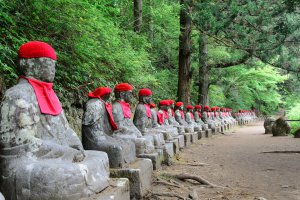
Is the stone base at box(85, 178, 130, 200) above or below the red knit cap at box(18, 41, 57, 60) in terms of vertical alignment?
below

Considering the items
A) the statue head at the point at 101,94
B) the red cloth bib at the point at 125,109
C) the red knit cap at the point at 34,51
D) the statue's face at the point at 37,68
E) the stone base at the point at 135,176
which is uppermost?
the red knit cap at the point at 34,51

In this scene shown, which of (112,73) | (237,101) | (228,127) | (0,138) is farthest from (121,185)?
(237,101)

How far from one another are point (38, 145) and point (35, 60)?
0.85m

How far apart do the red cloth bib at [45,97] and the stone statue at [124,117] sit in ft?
7.69

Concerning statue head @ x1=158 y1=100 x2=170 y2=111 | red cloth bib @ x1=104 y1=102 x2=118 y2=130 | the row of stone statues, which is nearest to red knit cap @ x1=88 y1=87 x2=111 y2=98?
red cloth bib @ x1=104 y1=102 x2=118 y2=130

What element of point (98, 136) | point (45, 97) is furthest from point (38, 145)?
point (98, 136)

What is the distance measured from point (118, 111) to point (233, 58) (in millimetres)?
15445

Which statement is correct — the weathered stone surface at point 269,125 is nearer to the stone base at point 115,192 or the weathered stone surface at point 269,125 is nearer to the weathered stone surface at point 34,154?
the stone base at point 115,192

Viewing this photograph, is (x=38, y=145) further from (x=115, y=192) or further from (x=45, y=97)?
(x=115, y=192)

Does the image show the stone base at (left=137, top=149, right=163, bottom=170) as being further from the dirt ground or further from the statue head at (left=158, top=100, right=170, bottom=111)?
the statue head at (left=158, top=100, right=170, bottom=111)

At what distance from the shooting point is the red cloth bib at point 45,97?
3422mm

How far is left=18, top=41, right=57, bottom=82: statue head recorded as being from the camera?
3.43 m

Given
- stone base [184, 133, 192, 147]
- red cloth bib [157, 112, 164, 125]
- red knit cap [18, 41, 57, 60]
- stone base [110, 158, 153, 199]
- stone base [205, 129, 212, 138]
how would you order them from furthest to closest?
stone base [205, 129, 212, 138] → stone base [184, 133, 192, 147] → red cloth bib [157, 112, 164, 125] → stone base [110, 158, 153, 199] → red knit cap [18, 41, 57, 60]

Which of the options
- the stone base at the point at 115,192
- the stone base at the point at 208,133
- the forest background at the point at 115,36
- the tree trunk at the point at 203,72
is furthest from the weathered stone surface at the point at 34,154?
the stone base at the point at 208,133
